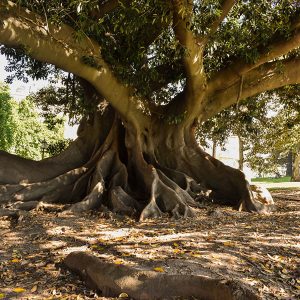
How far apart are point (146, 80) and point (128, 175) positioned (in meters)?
2.23

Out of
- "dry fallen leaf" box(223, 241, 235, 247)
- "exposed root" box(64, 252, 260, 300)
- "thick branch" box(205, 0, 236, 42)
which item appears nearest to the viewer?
"exposed root" box(64, 252, 260, 300)

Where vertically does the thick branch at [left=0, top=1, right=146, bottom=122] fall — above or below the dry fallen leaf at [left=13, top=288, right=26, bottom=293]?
above

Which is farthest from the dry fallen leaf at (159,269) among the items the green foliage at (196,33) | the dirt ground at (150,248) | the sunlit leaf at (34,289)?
the green foliage at (196,33)

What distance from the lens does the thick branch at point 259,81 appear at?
386 inches

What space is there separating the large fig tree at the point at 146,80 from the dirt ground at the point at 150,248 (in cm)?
99

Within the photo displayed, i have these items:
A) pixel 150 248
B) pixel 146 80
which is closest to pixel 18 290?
pixel 150 248

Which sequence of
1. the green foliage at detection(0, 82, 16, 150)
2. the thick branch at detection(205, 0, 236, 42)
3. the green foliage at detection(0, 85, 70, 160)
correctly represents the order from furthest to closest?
the green foliage at detection(0, 85, 70, 160) < the green foliage at detection(0, 82, 16, 150) < the thick branch at detection(205, 0, 236, 42)

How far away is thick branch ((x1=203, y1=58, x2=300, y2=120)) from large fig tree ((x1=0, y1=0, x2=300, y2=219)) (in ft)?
0.09

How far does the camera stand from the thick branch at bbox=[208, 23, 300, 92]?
28.4ft

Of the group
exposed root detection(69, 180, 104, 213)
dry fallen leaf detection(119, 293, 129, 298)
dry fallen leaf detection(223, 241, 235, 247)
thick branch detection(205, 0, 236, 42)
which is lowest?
dry fallen leaf detection(119, 293, 129, 298)

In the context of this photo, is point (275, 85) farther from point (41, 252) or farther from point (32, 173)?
point (41, 252)

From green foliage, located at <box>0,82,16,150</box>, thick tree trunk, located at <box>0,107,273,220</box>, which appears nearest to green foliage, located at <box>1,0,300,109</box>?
thick tree trunk, located at <box>0,107,273,220</box>

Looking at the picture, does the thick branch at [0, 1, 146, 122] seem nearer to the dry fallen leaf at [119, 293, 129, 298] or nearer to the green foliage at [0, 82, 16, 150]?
the dry fallen leaf at [119, 293, 129, 298]

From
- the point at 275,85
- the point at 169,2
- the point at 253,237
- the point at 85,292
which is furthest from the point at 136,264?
the point at 275,85
